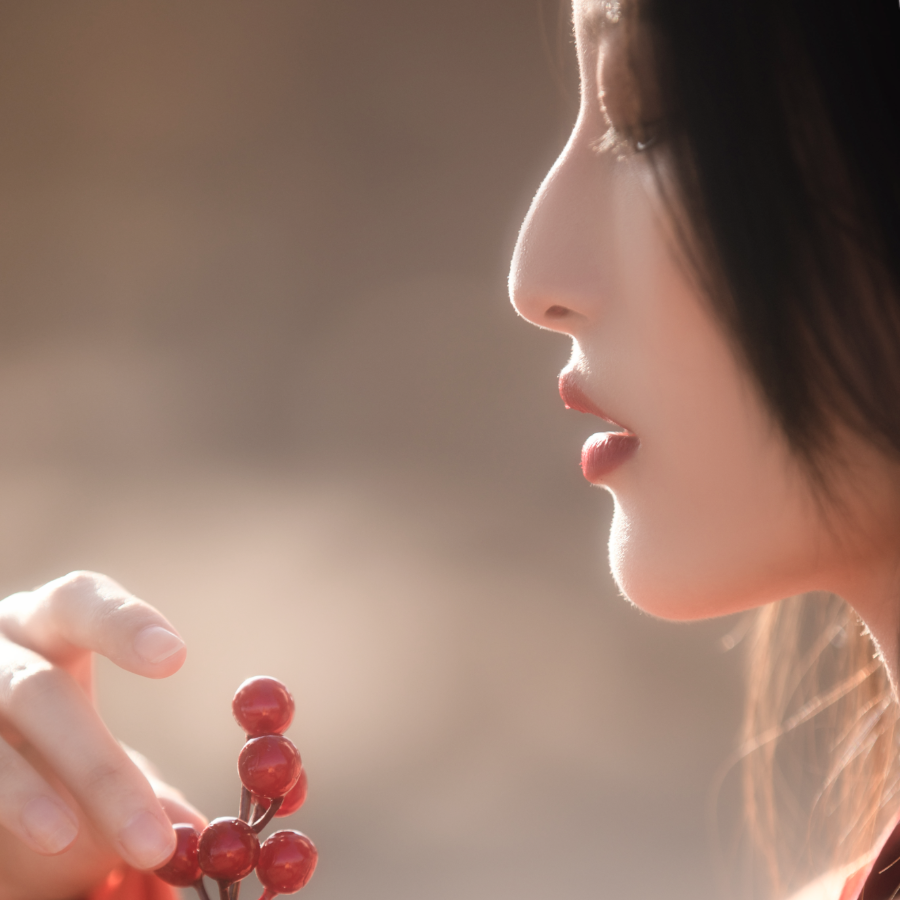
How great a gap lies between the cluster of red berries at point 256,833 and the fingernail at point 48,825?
35 millimetres

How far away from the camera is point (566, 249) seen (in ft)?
1.28

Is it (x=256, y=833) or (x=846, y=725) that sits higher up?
(x=256, y=833)

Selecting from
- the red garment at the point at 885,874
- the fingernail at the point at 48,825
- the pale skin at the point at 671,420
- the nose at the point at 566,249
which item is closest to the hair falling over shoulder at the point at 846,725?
the red garment at the point at 885,874

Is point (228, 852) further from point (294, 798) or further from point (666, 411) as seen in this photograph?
point (666, 411)

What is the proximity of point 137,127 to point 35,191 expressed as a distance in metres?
0.24

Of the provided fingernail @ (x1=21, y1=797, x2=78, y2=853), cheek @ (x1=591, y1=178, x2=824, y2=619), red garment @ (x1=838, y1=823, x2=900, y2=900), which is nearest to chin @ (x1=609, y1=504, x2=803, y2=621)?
cheek @ (x1=591, y1=178, x2=824, y2=619)

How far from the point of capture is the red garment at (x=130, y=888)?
1.25 feet

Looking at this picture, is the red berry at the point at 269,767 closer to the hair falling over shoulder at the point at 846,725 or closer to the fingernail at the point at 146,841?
the fingernail at the point at 146,841

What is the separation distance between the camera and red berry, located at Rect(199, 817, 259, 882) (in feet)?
1.00

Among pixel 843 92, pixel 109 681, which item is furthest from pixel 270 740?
pixel 109 681

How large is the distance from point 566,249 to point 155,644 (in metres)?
0.23

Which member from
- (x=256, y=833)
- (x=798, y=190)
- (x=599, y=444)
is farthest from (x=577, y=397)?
(x=256, y=833)

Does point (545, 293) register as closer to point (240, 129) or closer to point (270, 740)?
point (270, 740)

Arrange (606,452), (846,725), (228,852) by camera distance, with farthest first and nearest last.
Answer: (846,725) < (606,452) < (228,852)
